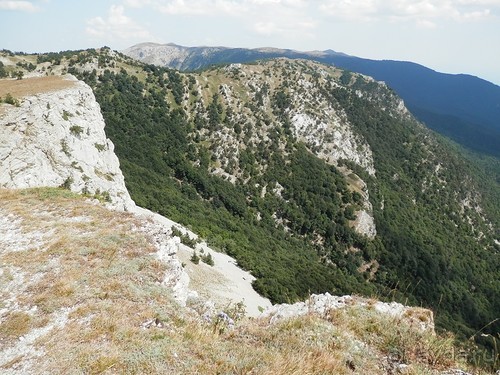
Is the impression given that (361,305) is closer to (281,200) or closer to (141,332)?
(141,332)

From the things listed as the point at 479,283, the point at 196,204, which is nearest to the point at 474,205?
the point at 479,283

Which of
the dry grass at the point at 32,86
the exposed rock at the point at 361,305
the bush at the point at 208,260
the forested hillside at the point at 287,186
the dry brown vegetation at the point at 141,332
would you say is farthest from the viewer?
the forested hillside at the point at 287,186

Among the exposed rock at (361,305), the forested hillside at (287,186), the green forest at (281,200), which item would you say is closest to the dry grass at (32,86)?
the forested hillside at (287,186)

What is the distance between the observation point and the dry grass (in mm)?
42562

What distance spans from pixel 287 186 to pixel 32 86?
105 m

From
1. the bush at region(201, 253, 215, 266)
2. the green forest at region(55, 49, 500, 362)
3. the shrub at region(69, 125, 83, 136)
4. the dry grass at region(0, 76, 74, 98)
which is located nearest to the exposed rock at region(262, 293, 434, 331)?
the shrub at region(69, 125, 83, 136)

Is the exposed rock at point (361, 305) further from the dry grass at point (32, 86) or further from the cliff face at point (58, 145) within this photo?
the dry grass at point (32, 86)

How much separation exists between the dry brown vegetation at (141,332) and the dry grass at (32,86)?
106ft

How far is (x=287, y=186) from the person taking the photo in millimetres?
141625

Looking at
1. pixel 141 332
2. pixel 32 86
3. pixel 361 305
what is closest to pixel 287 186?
pixel 32 86

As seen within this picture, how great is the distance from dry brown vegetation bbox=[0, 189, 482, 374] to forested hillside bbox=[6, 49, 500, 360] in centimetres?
6568

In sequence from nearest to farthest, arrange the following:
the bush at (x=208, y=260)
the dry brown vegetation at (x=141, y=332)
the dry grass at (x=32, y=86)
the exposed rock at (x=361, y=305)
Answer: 1. the dry brown vegetation at (x=141, y=332)
2. the exposed rock at (x=361, y=305)
3. the dry grass at (x=32, y=86)
4. the bush at (x=208, y=260)

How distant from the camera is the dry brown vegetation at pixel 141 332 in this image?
901cm

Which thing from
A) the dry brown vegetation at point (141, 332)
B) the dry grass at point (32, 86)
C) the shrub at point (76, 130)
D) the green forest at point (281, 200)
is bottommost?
the green forest at point (281, 200)
